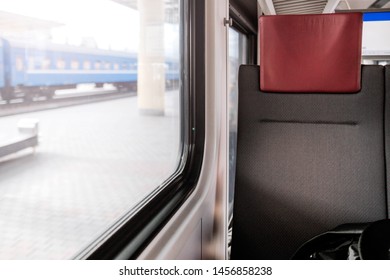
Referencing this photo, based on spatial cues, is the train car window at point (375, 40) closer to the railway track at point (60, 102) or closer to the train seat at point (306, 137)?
the train seat at point (306, 137)

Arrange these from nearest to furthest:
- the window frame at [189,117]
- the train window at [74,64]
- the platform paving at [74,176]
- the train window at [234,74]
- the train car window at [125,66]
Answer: the platform paving at [74,176]
the train window at [74,64]
the train car window at [125,66]
the window frame at [189,117]
the train window at [234,74]

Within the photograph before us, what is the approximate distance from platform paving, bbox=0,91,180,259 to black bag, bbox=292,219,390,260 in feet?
2.00

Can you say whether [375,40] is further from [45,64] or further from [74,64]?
[45,64]

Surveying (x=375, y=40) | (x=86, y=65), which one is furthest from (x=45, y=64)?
(x=375, y=40)

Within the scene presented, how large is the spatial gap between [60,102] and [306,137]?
0.91m

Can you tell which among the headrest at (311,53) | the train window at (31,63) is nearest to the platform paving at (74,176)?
the train window at (31,63)

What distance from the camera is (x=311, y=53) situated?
141 cm

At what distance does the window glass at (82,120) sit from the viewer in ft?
2.61

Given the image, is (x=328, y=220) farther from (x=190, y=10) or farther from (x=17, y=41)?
(x=17, y=41)

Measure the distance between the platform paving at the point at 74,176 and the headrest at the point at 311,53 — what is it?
0.53m

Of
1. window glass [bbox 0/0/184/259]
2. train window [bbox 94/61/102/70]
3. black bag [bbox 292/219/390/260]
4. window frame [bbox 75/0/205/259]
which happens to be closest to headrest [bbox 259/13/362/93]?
window frame [bbox 75/0/205/259]

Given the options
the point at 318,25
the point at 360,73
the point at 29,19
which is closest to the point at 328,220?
the point at 360,73

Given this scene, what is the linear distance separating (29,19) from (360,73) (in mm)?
1110
